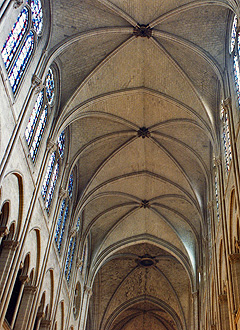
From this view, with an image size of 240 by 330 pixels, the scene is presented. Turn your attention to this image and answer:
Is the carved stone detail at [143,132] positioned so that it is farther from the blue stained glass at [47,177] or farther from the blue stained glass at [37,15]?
the blue stained glass at [37,15]

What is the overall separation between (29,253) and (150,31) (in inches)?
374

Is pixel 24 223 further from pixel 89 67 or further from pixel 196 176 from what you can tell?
pixel 196 176

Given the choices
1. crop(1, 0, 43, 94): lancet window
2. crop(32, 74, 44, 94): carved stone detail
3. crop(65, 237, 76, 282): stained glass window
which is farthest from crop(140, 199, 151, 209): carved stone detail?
crop(1, 0, 43, 94): lancet window

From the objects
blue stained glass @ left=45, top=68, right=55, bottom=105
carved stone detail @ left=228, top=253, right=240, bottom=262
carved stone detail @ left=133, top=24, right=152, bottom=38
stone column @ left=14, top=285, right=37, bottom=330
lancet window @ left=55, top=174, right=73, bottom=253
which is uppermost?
carved stone detail @ left=133, top=24, right=152, bottom=38

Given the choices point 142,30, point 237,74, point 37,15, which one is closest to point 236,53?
point 237,74

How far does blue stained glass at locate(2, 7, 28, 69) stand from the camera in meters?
12.3

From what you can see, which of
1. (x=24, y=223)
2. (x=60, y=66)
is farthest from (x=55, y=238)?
(x=60, y=66)

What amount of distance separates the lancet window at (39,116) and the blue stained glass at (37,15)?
2116 millimetres

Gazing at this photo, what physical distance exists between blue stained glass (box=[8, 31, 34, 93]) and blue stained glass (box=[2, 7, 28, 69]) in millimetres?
313

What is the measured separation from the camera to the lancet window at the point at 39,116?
14664 mm

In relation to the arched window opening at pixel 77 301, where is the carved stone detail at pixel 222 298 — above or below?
below

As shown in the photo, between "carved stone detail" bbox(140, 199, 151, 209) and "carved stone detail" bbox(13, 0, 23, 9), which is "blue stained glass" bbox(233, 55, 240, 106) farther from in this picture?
"carved stone detail" bbox(140, 199, 151, 209)

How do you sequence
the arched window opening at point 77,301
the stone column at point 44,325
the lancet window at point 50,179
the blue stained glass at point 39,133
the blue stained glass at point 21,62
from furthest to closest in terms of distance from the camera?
1. the arched window opening at point 77,301
2. the stone column at point 44,325
3. the lancet window at point 50,179
4. the blue stained glass at point 39,133
5. the blue stained glass at point 21,62

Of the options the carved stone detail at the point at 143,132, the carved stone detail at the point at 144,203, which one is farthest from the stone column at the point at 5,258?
the carved stone detail at the point at 144,203
